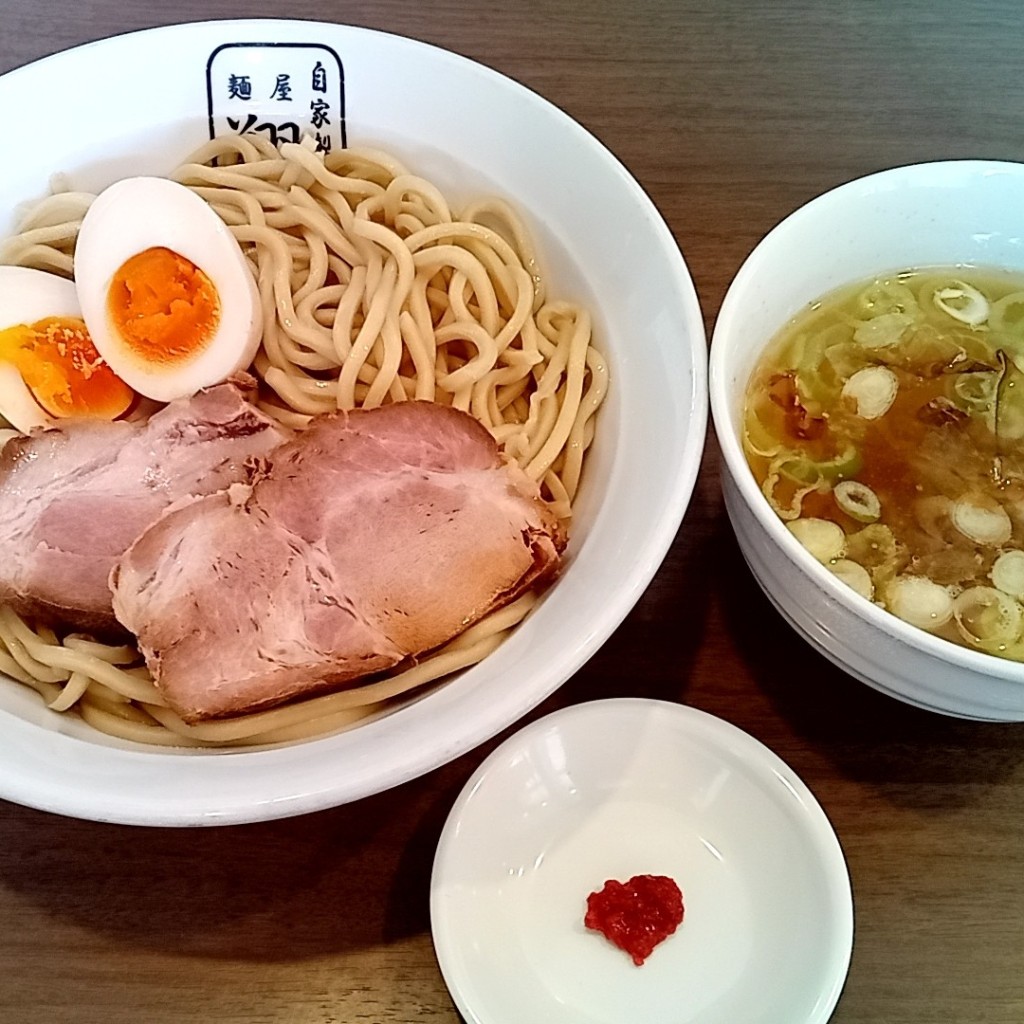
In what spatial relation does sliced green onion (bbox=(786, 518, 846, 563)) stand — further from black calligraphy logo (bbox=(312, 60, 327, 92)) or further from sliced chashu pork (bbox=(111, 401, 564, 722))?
black calligraphy logo (bbox=(312, 60, 327, 92))

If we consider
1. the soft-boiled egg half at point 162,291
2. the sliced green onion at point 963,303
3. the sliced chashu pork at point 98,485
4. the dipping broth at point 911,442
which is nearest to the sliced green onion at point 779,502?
the dipping broth at point 911,442

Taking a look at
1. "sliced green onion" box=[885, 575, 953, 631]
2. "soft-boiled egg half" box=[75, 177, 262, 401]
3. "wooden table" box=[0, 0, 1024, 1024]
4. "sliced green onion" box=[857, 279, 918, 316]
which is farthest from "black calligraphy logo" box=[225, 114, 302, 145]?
"sliced green onion" box=[885, 575, 953, 631]

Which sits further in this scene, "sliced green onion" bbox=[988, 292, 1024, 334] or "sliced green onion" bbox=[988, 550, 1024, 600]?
"sliced green onion" bbox=[988, 292, 1024, 334]

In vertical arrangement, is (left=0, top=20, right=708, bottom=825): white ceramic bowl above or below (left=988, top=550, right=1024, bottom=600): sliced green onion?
above

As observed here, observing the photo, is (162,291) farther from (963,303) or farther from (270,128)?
(963,303)

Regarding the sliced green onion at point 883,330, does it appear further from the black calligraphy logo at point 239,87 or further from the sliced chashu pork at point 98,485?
the black calligraphy logo at point 239,87

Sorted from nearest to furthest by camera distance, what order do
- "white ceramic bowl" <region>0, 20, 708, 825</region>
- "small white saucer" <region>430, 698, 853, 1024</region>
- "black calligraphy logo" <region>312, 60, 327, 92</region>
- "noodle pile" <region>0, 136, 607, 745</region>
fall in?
"white ceramic bowl" <region>0, 20, 708, 825</region> < "small white saucer" <region>430, 698, 853, 1024</region> < "noodle pile" <region>0, 136, 607, 745</region> < "black calligraphy logo" <region>312, 60, 327, 92</region>
